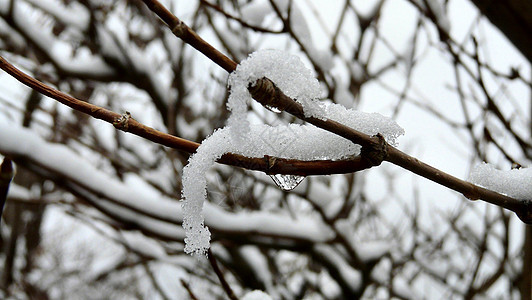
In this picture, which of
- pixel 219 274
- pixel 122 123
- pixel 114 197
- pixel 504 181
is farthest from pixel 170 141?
pixel 114 197

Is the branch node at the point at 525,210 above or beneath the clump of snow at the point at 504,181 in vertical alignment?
beneath

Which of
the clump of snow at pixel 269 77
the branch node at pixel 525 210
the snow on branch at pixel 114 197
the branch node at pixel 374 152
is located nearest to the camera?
the clump of snow at pixel 269 77

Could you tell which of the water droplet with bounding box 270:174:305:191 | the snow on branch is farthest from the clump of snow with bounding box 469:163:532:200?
the snow on branch

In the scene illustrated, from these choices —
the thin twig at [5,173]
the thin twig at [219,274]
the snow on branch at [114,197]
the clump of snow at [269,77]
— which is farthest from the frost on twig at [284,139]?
the snow on branch at [114,197]

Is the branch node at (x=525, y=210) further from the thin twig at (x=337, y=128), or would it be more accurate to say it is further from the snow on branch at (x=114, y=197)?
the snow on branch at (x=114, y=197)

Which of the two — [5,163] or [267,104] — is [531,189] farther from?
[5,163]

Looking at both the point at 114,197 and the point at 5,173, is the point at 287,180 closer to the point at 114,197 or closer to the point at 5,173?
the point at 5,173
